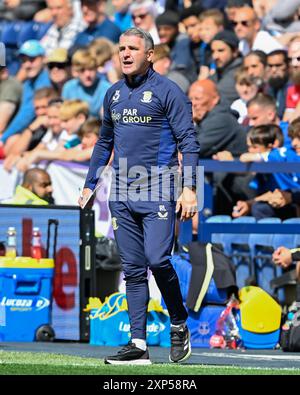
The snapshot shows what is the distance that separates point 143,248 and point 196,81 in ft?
19.0

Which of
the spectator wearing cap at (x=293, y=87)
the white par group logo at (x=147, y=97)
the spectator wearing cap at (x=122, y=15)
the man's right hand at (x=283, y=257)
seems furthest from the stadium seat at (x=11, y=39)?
the white par group logo at (x=147, y=97)

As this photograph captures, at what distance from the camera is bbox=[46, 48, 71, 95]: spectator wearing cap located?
17562mm

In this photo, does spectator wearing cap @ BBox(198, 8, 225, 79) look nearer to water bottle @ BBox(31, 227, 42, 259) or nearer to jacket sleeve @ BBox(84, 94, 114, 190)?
water bottle @ BBox(31, 227, 42, 259)

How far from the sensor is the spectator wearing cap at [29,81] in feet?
56.5

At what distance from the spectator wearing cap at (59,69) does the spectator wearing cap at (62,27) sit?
116 centimetres

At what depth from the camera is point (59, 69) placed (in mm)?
17594

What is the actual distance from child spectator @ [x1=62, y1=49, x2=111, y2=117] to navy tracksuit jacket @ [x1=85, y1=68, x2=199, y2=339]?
7.26 meters

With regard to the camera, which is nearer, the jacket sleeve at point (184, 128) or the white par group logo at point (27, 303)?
the jacket sleeve at point (184, 128)

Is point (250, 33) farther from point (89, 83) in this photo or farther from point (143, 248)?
point (143, 248)

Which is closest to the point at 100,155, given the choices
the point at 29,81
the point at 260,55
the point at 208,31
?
the point at 260,55

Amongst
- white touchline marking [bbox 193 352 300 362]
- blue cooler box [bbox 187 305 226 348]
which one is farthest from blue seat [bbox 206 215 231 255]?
white touchline marking [bbox 193 352 300 362]

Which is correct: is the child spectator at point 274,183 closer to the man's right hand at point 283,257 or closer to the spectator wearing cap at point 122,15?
the man's right hand at point 283,257

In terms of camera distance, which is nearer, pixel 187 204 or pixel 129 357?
pixel 187 204

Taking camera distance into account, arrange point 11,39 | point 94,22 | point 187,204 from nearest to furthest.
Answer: point 187,204, point 94,22, point 11,39
